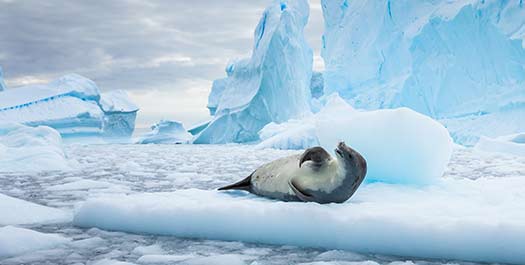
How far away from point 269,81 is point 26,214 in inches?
691

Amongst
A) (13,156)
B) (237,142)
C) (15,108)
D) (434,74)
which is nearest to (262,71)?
(237,142)

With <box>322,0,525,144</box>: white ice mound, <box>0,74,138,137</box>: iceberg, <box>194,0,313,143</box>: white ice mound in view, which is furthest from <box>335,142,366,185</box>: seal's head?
<box>0,74,138,137</box>: iceberg

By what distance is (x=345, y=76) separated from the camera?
2219 cm

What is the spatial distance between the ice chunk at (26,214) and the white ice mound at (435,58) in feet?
51.4

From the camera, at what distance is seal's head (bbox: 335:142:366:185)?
2.37 m

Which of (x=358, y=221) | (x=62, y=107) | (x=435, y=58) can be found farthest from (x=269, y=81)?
(x=358, y=221)

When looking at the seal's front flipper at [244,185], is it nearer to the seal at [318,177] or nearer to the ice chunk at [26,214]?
the seal at [318,177]

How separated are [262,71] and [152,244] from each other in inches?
703

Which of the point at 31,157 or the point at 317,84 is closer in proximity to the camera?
the point at 31,157

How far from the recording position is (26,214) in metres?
2.81

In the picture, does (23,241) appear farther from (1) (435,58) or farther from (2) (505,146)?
(1) (435,58)

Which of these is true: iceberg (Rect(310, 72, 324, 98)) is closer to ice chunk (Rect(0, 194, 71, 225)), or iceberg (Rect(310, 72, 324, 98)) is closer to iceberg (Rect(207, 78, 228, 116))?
iceberg (Rect(207, 78, 228, 116))

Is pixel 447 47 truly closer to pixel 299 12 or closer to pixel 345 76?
pixel 345 76

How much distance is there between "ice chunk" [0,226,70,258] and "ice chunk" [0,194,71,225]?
0.50 meters
